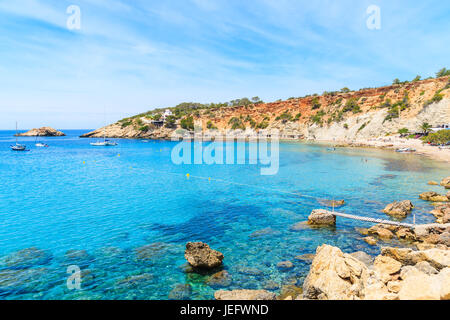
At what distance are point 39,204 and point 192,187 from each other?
16.1 m

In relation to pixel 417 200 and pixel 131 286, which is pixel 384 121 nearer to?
pixel 417 200

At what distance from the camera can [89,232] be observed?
19.0 meters

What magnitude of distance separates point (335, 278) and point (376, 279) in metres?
1.60

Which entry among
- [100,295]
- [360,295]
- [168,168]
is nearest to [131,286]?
[100,295]

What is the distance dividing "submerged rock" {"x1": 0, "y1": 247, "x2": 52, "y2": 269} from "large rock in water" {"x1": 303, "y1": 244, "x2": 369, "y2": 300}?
14.1 metres

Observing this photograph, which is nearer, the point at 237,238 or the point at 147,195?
the point at 237,238

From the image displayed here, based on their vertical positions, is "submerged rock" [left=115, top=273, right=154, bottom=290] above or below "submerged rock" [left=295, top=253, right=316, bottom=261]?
below

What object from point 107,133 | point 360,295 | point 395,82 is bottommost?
point 360,295

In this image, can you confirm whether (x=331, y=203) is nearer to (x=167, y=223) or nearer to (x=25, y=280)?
(x=167, y=223)

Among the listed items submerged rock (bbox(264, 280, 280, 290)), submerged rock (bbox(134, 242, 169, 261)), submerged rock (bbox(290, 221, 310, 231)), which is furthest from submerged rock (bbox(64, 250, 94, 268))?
submerged rock (bbox(290, 221, 310, 231))

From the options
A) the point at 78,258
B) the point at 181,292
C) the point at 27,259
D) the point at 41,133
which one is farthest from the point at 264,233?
the point at 41,133

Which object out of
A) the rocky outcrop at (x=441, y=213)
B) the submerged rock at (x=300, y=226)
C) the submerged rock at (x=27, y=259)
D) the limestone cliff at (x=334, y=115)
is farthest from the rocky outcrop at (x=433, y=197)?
the limestone cliff at (x=334, y=115)

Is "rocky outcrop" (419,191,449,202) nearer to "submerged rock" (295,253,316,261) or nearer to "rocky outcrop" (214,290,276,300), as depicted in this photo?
"submerged rock" (295,253,316,261)

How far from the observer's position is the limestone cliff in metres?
86.4
